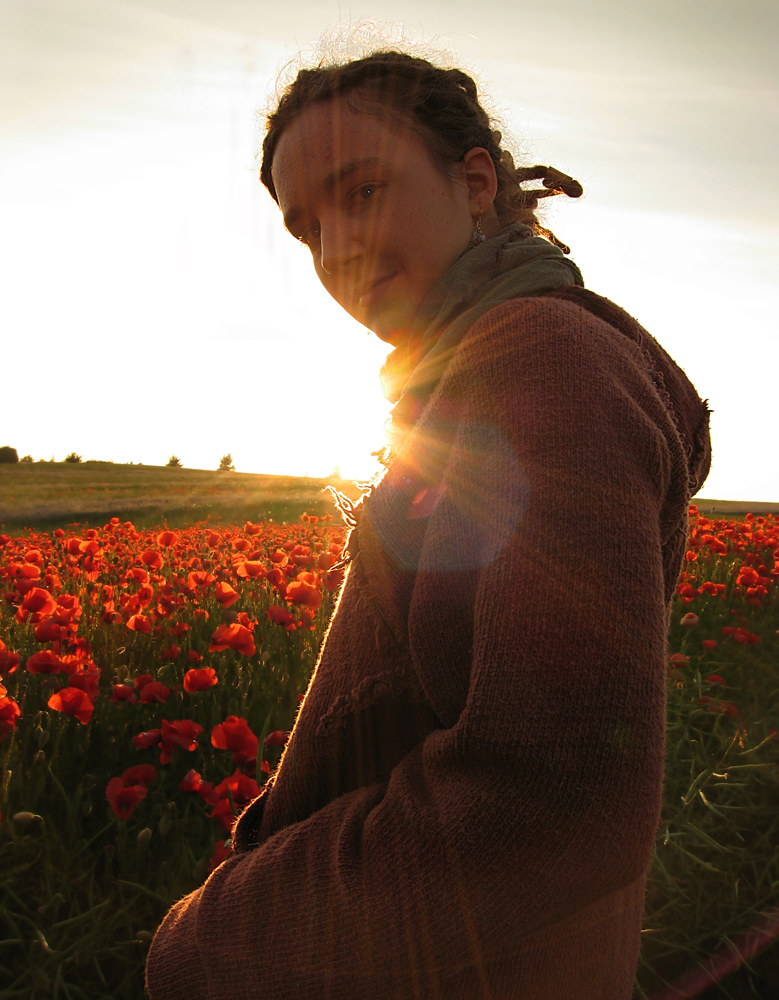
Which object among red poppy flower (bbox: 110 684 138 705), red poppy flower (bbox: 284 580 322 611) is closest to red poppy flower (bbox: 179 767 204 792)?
red poppy flower (bbox: 110 684 138 705)

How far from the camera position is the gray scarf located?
2.83 ft

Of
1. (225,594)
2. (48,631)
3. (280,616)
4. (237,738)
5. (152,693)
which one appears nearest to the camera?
(237,738)

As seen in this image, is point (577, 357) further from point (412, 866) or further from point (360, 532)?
point (412, 866)

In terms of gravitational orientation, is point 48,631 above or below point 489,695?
below

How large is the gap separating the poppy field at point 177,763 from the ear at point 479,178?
2.26ft

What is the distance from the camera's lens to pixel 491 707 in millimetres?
606

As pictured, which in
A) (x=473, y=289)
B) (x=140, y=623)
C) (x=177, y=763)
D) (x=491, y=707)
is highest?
(x=473, y=289)

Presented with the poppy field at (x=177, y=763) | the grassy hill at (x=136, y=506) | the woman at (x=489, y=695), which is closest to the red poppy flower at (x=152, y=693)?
the poppy field at (x=177, y=763)

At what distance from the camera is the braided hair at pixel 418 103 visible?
3.79 feet

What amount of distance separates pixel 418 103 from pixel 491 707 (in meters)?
1.05

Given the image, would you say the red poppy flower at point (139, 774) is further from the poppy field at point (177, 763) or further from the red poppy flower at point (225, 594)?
the red poppy flower at point (225, 594)

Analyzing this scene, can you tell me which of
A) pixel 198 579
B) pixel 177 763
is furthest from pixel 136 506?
pixel 177 763

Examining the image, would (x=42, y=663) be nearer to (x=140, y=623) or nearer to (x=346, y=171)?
(x=140, y=623)

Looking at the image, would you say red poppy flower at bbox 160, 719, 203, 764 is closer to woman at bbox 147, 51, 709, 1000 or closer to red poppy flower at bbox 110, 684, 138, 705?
red poppy flower at bbox 110, 684, 138, 705
